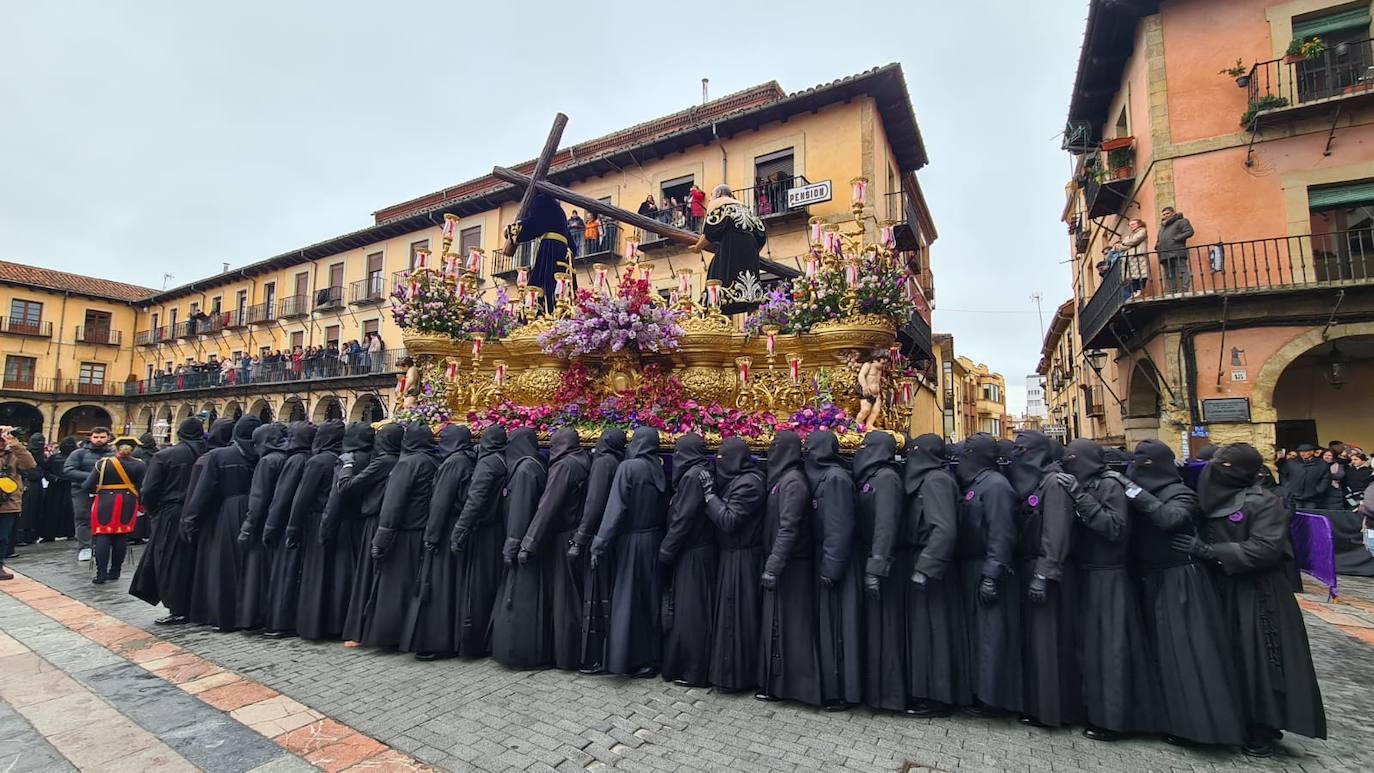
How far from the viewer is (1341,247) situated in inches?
462

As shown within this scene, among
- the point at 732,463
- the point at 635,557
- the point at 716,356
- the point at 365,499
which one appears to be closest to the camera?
the point at 732,463

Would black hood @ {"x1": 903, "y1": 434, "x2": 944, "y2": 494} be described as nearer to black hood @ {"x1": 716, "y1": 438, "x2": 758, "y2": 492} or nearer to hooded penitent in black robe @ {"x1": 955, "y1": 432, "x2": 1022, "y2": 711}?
hooded penitent in black robe @ {"x1": 955, "y1": 432, "x2": 1022, "y2": 711}

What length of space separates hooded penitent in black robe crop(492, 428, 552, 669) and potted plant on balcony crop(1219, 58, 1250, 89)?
15.0 meters

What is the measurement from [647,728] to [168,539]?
574 cm

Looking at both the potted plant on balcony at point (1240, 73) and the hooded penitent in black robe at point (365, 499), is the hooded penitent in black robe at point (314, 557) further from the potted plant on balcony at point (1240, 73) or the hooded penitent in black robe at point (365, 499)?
the potted plant on balcony at point (1240, 73)

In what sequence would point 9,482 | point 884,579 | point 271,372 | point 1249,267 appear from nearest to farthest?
point 884,579 → point 9,482 → point 1249,267 → point 271,372

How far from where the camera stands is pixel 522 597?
203 inches

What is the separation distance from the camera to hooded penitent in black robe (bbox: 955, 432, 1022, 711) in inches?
159

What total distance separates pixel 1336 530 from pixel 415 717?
1256 cm

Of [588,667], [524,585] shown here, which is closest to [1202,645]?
[588,667]

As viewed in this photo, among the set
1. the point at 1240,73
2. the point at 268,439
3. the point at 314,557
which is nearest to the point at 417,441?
the point at 314,557

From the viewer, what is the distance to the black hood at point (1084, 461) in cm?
416

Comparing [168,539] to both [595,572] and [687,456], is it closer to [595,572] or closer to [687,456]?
[595,572]

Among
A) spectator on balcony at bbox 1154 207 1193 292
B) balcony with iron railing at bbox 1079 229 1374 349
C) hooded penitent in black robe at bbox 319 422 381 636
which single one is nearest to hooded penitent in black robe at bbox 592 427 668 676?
hooded penitent in black robe at bbox 319 422 381 636
